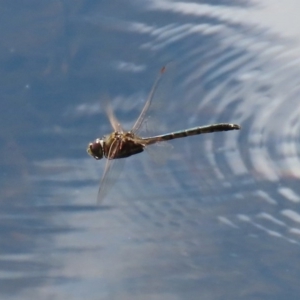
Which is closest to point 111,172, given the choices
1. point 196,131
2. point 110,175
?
point 110,175

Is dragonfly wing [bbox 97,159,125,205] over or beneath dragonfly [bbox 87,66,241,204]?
beneath

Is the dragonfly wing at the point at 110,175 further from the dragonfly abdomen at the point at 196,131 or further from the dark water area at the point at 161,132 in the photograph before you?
the dark water area at the point at 161,132

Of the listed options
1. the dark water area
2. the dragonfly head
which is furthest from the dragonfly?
the dark water area

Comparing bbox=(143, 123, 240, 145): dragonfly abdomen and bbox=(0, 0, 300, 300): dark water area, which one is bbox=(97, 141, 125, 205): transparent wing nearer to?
bbox=(143, 123, 240, 145): dragonfly abdomen

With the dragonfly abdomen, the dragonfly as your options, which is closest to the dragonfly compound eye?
the dragonfly

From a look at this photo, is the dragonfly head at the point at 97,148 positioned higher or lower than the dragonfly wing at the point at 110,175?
higher

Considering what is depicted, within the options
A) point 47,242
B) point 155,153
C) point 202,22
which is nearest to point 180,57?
point 202,22

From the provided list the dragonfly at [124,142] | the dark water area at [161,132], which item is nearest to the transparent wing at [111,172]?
the dragonfly at [124,142]

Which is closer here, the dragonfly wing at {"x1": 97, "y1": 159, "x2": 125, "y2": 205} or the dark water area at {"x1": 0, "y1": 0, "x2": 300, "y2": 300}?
the dragonfly wing at {"x1": 97, "y1": 159, "x2": 125, "y2": 205}
